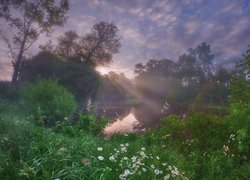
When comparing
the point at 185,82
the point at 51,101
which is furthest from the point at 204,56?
the point at 51,101

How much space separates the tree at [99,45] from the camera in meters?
43.0

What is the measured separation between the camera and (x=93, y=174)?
18.3 feet

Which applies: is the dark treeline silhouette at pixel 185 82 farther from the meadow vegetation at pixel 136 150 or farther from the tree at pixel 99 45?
the meadow vegetation at pixel 136 150

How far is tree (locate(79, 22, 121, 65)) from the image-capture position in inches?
1694

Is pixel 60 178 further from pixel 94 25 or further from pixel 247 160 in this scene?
pixel 94 25

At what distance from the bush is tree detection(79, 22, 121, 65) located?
72.2ft

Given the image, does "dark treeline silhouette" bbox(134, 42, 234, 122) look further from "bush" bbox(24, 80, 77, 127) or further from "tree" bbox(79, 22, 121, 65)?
"bush" bbox(24, 80, 77, 127)

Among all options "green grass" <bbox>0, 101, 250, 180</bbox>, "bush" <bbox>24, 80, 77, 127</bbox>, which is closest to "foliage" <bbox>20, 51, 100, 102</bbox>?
"bush" <bbox>24, 80, 77, 127</bbox>

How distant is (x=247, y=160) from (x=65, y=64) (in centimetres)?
3246

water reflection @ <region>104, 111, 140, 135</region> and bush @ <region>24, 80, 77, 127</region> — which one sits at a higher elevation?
bush @ <region>24, 80, 77, 127</region>

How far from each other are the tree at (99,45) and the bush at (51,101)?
22.0m

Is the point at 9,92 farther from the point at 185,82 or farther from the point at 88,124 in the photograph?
the point at 185,82

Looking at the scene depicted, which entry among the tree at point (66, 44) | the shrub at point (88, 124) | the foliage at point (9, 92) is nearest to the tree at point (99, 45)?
the tree at point (66, 44)

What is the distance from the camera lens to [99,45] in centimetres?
4334
